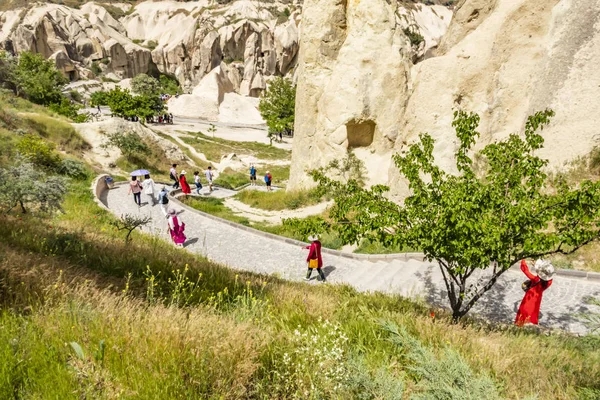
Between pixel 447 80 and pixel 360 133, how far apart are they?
6.21 m

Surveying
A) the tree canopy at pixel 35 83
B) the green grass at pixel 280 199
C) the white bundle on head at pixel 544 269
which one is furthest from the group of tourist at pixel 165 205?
the tree canopy at pixel 35 83

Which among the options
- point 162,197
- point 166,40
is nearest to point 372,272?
point 162,197

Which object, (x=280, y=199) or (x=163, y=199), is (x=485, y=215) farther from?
(x=280, y=199)

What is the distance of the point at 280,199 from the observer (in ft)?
73.3

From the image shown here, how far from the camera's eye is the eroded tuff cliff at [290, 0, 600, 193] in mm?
14047

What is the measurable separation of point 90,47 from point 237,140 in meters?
72.2

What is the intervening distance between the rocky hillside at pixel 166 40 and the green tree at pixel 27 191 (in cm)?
9078

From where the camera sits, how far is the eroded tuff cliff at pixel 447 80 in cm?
1405

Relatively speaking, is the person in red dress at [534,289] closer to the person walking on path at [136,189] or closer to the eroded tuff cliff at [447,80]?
the eroded tuff cliff at [447,80]

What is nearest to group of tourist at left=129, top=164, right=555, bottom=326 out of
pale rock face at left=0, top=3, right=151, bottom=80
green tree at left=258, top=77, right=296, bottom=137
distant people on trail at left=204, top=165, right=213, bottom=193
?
distant people on trail at left=204, top=165, right=213, bottom=193

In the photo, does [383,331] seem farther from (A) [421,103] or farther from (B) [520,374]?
(A) [421,103]

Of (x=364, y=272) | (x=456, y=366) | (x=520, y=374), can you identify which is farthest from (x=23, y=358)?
(x=364, y=272)

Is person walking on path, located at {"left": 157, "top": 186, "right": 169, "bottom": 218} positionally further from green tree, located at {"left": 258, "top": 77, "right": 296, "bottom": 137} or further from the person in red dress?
green tree, located at {"left": 258, "top": 77, "right": 296, "bottom": 137}

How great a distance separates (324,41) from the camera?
78.5 feet
